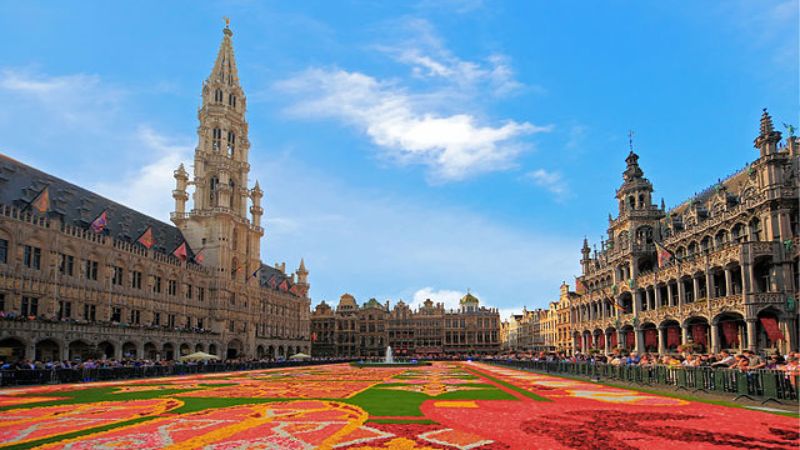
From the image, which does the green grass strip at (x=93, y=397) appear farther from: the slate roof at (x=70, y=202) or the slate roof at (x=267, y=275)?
the slate roof at (x=267, y=275)

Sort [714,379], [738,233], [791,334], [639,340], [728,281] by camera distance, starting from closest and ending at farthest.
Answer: [714,379]
[791,334]
[728,281]
[738,233]
[639,340]

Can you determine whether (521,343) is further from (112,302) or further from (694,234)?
(112,302)

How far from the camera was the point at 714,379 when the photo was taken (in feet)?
71.7

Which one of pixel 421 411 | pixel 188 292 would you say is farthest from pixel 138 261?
pixel 421 411

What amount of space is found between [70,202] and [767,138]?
62.9 meters

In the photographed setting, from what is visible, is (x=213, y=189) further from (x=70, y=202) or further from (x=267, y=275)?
(x=70, y=202)

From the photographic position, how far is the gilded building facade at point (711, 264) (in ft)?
124

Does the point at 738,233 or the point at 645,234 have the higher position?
the point at 645,234

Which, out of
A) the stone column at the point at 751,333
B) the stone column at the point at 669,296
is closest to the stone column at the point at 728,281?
the stone column at the point at 751,333

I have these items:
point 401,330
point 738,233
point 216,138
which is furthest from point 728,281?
point 401,330

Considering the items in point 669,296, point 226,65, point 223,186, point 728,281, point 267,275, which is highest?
point 226,65

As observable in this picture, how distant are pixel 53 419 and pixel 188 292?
5851cm

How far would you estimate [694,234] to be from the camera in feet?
160

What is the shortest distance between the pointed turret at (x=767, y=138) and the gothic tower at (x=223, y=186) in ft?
213
